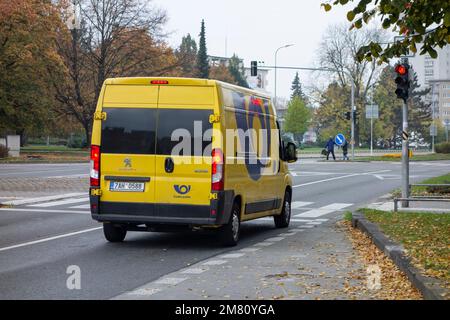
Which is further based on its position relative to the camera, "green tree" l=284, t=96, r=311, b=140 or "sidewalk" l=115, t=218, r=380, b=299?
"green tree" l=284, t=96, r=311, b=140

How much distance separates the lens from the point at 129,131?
11875 mm

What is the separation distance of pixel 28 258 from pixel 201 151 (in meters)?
2.81

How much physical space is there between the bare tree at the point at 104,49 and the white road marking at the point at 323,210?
42.7 m

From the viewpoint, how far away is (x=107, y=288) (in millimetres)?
8422

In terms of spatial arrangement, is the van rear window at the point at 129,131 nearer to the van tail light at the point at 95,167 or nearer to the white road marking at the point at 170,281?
the van tail light at the point at 95,167

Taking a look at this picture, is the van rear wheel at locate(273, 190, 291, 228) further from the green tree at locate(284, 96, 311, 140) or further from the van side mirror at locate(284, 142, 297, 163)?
the green tree at locate(284, 96, 311, 140)

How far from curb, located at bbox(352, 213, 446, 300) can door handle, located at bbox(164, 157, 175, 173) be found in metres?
3.18

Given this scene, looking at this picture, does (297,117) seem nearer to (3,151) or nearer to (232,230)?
(3,151)

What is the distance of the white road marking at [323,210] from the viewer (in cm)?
1816

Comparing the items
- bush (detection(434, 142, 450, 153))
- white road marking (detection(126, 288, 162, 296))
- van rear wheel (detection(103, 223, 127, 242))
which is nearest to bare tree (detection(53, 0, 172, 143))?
bush (detection(434, 142, 450, 153))

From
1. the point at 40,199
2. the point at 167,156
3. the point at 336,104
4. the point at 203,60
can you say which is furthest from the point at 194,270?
the point at 203,60

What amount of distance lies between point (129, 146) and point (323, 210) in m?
8.59

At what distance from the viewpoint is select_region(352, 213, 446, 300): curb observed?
7309 mm

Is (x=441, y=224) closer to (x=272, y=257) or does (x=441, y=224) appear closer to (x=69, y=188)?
(x=272, y=257)
